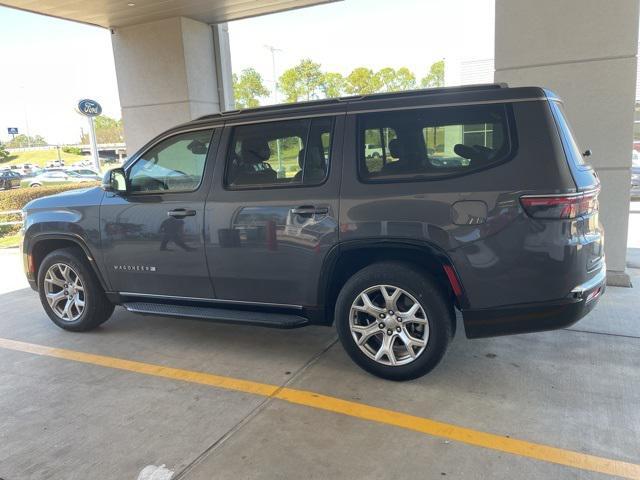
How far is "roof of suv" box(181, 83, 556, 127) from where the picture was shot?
10.9 ft

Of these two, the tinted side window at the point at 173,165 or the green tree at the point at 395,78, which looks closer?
the tinted side window at the point at 173,165

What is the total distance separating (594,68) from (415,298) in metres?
3.90

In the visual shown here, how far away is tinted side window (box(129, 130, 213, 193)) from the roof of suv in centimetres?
21

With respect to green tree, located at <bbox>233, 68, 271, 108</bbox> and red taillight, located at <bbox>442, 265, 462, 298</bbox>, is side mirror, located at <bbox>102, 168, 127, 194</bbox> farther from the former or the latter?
green tree, located at <bbox>233, 68, 271, 108</bbox>

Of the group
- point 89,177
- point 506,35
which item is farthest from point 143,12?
point 89,177

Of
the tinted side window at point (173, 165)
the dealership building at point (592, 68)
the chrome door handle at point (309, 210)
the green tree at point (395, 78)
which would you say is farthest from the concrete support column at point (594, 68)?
the green tree at point (395, 78)

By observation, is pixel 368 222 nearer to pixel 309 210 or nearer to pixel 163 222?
pixel 309 210

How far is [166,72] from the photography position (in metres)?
8.77

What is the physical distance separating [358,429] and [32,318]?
433 cm

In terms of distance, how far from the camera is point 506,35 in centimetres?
587

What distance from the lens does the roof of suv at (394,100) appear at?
3.31 meters

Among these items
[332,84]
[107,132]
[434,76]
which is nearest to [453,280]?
[332,84]

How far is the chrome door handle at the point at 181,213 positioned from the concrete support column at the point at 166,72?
4967mm

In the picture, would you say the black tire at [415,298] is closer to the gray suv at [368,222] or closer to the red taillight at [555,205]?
the gray suv at [368,222]
